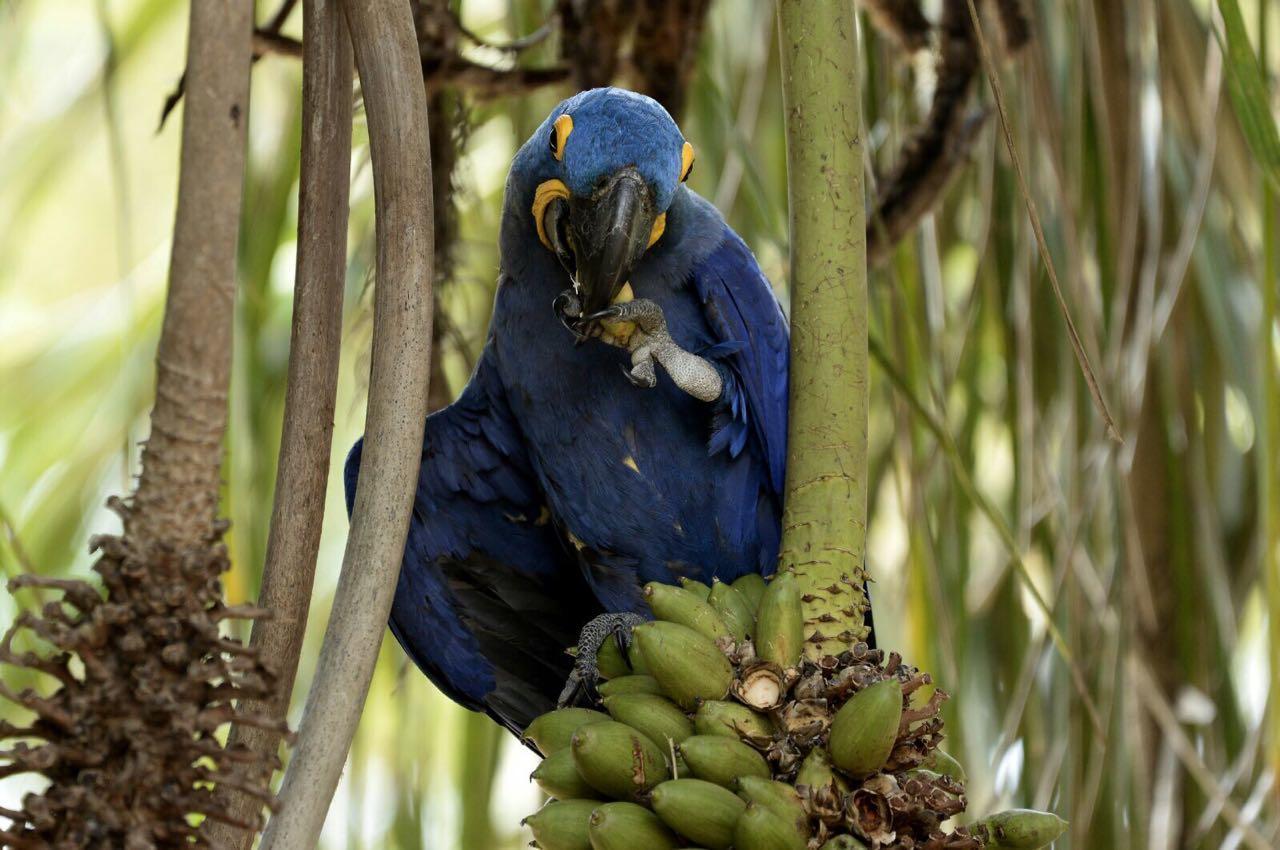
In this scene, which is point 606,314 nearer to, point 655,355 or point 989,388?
point 655,355

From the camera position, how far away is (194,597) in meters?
0.81

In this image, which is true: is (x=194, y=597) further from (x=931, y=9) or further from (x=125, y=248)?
(x=931, y=9)

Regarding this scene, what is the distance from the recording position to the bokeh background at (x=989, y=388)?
189 centimetres

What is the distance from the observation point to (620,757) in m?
1.09

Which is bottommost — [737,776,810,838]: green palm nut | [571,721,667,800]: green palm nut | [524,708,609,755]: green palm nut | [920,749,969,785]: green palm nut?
[737,776,810,838]: green palm nut

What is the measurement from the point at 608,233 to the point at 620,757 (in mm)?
703

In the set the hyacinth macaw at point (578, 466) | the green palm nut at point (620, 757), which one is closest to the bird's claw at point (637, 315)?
the hyacinth macaw at point (578, 466)

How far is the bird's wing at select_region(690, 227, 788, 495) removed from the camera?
1.82 metres

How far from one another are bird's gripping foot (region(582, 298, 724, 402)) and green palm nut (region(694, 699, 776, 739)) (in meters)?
0.62

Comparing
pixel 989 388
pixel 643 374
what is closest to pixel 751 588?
pixel 643 374

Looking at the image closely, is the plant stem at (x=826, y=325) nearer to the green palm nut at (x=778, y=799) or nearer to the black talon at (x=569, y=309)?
the green palm nut at (x=778, y=799)

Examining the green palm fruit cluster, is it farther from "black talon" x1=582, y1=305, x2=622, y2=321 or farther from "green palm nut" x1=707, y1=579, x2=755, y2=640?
"black talon" x1=582, y1=305, x2=622, y2=321

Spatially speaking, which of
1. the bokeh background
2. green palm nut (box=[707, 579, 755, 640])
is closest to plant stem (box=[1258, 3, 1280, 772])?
A: the bokeh background

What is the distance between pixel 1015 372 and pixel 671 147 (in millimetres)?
643
